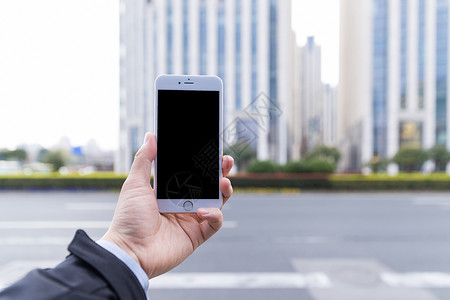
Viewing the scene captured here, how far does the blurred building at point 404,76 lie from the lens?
26859mm

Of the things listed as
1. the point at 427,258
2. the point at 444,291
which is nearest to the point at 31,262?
the point at 444,291

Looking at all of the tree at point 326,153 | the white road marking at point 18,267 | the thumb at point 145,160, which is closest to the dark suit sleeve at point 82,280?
the thumb at point 145,160

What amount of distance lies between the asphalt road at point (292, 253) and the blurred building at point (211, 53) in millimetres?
18063

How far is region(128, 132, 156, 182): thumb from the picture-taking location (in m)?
1.32

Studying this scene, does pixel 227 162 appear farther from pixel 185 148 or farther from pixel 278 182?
pixel 278 182

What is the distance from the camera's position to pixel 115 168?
94.8 feet

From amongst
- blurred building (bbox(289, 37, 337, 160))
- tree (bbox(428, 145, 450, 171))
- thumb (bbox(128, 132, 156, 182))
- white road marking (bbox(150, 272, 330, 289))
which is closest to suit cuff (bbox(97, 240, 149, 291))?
Result: thumb (bbox(128, 132, 156, 182))

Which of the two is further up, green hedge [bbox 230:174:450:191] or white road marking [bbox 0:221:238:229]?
white road marking [bbox 0:221:238:229]

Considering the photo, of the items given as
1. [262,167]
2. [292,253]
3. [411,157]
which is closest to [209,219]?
[292,253]

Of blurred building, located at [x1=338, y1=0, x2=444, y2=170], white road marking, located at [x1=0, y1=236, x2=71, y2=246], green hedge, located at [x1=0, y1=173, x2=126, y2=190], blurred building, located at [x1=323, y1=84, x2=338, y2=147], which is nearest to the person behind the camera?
white road marking, located at [x1=0, y1=236, x2=71, y2=246]

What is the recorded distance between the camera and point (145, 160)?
1.33 m

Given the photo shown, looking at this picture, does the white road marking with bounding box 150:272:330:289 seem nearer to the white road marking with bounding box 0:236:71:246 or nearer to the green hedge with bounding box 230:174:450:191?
the white road marking with bounding box 0:236:71:246

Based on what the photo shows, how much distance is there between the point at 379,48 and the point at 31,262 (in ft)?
107

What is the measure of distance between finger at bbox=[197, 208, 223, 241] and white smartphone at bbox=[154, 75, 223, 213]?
72mm
